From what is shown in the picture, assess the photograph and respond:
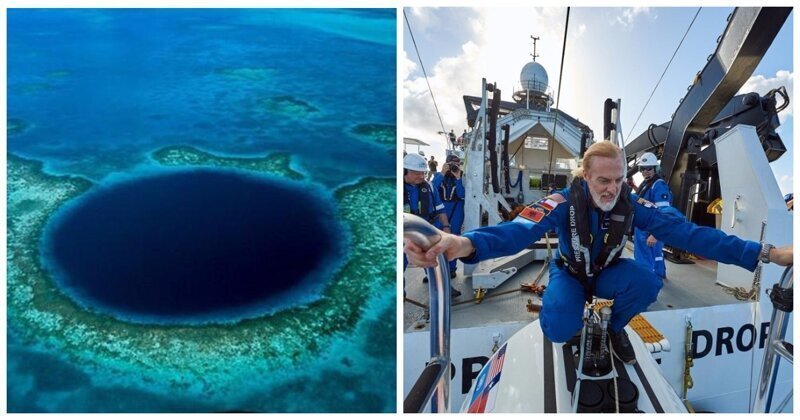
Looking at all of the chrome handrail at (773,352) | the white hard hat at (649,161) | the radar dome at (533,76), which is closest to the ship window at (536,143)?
the radar dome at (533,76)

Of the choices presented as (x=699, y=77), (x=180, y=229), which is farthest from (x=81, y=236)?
(x=699, y=77)

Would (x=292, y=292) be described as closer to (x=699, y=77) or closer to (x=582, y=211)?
(x=582, y=211)

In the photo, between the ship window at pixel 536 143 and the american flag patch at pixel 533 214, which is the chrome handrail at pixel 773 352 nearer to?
the american flag patch at pixel 533 214

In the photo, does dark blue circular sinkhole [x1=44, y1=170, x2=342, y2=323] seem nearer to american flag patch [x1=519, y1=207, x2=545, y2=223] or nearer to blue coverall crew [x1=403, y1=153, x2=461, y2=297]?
blue coverall crew [x1=403, y1=153, x2=461, y2=297]

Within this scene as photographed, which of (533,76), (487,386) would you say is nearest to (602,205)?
(487,386)

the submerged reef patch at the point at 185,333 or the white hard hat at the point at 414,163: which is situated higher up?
the white hard hat at the point at 414,163

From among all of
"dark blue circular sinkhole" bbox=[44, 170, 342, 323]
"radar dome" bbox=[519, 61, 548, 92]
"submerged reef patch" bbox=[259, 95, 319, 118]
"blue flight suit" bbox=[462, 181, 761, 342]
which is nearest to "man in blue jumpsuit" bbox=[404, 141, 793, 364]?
"blue flight suit" bbox=[462, 181, 761, 342]
